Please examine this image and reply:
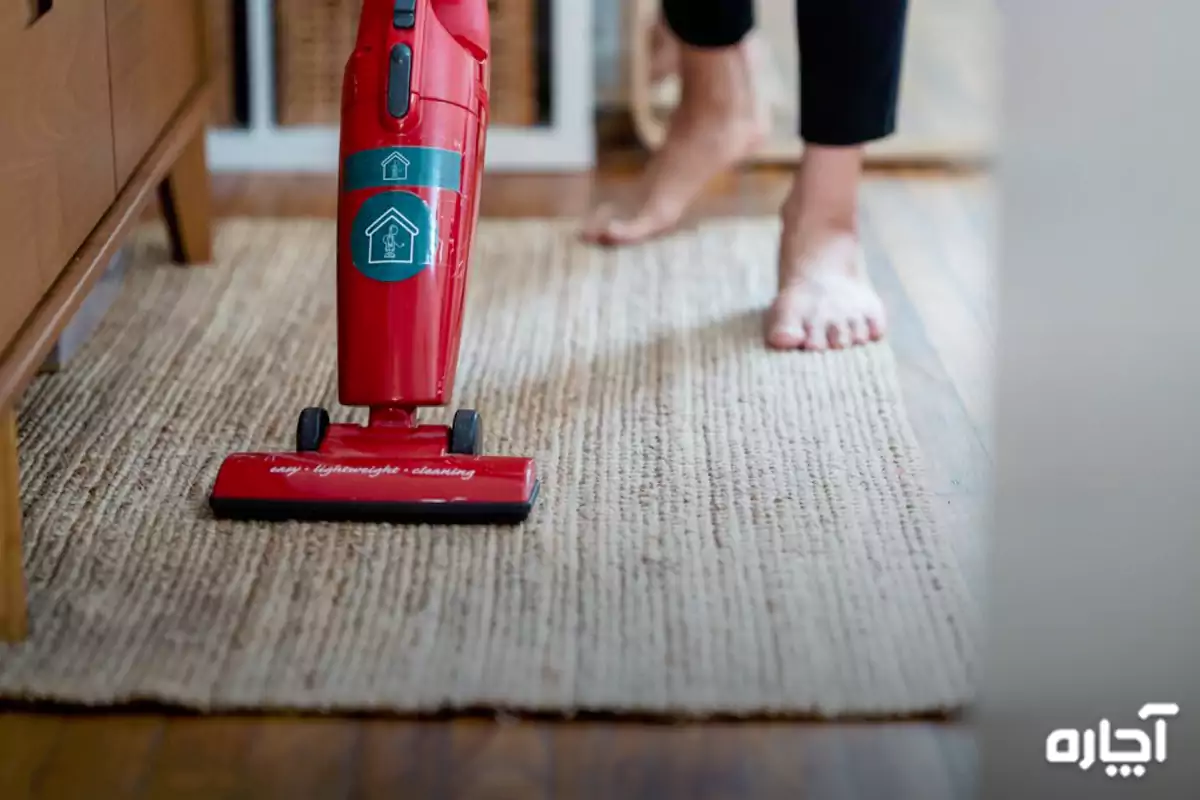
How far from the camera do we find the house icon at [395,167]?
1.04m

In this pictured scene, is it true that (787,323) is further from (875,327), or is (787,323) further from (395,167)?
(395,167)

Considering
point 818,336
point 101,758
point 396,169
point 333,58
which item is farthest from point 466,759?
point 333,58

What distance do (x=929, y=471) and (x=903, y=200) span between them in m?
0.66

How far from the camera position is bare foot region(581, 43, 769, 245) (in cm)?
164

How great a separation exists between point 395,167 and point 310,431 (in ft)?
0.59

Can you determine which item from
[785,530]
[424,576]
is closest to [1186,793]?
[785,530]

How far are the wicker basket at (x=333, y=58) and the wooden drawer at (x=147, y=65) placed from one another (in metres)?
0.35

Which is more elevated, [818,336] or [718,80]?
[718,80]

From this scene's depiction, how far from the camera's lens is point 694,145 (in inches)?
65.4

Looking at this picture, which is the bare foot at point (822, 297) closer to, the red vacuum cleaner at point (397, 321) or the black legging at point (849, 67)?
the black legging at point (849, 67)

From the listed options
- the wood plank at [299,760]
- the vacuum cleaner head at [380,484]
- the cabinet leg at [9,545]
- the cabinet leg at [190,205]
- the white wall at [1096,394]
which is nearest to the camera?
the white wall at [1096,394]

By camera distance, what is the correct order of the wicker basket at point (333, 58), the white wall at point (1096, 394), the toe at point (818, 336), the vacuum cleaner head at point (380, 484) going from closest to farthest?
the white wall at point (1096, 394)
the vacuum cleaner head at point (380, 484)
the toe at point (818, 336)
the wicker basket at point (333, 58)

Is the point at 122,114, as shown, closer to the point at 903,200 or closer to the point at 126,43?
the point at 126,43

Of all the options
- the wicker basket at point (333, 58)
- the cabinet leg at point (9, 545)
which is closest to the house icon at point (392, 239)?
the cabinet leg at point (9, 545)
